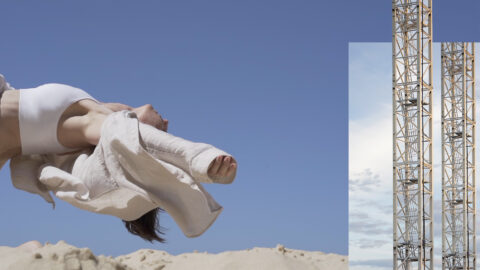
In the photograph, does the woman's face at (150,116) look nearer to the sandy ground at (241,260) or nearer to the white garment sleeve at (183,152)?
the white garment sleeve at (183,152)

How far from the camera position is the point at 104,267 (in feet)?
8.71

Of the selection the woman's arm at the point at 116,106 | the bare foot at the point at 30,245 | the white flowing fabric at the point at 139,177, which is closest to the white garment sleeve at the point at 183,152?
the white flowing fabric at the point at 139,177

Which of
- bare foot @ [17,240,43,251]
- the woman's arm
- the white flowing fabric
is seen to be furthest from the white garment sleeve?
bare foot @ [17,240,43,251]

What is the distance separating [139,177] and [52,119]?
40 cm

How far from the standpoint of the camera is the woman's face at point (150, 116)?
2.12 metres

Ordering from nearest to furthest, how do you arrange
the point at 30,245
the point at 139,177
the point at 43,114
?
the point at 139,177
the point at 43,114
the point at 30,245

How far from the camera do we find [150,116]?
2.13 meters

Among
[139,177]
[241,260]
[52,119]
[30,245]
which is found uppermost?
[52,119]

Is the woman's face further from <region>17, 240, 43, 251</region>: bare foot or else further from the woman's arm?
<region>17, 240, 43, 251</region>: bare foot

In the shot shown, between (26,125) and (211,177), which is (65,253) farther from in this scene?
(211,177)

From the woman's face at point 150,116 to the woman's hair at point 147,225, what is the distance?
30 centimetres

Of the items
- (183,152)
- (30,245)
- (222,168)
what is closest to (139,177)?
(183,152)

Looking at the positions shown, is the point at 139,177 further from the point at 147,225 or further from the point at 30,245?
the point at 30,245

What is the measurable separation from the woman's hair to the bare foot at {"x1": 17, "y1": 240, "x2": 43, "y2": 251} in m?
0.46
